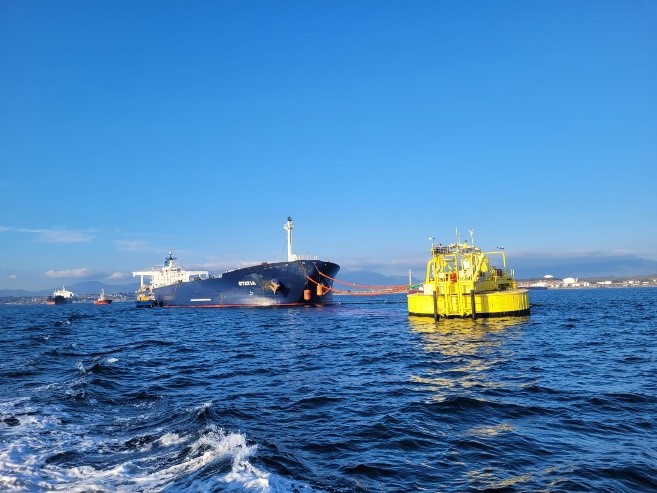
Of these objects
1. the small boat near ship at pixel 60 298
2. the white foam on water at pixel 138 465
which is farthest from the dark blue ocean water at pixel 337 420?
the small boat near ship at pixel 60 298

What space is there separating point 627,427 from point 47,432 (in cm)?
1340

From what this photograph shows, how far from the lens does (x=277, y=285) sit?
189ft

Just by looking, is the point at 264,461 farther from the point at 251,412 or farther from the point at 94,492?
the point at 251,412

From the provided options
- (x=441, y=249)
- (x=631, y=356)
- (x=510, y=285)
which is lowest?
(x=631, y=356)

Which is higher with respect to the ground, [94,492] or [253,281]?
[253,281]

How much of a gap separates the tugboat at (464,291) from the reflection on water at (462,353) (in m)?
1.21

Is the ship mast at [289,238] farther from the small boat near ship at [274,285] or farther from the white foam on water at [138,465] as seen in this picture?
the white foam on water at [138,465]

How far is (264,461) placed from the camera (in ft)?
26.8

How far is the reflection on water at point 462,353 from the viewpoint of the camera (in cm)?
1455

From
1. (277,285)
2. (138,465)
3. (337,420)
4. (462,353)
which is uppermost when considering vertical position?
(277,285)

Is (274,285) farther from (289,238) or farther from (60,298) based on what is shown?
(60,298)

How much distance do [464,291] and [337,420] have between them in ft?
93.1

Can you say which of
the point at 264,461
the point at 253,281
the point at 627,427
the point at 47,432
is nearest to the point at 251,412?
the point at 264,461

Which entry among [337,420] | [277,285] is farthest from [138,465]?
[277,285]
